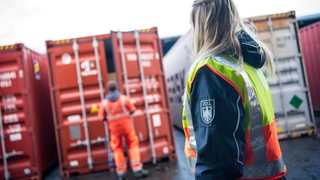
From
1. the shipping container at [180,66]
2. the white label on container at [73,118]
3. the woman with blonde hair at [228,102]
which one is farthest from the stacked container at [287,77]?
the woman with blonde hair at [228,102]

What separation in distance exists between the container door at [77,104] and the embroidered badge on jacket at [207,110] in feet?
17.7

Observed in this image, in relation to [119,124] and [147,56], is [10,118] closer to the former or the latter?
[119,124]

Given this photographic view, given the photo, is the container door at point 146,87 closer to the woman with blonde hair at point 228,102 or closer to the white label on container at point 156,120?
the white label on container at point 156,120

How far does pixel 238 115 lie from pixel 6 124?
630cm

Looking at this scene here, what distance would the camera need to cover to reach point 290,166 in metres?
5.06

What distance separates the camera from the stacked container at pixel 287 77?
6.82m

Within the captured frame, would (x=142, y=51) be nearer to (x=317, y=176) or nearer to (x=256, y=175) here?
(x=317, y=176)

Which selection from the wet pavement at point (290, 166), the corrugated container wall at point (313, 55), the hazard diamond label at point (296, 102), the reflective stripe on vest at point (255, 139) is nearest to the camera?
the reflective stripe on vest at point (255, 139)

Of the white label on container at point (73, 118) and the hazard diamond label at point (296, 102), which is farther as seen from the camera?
the hazard diamond label at point (296, 102)

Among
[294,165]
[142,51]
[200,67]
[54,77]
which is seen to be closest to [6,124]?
[54,77]

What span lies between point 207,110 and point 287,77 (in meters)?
6.23

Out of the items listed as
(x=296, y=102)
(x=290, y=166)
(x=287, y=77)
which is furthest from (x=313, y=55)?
(x=290, y=166)

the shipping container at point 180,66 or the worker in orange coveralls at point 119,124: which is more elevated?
the shipping container at point 180,66

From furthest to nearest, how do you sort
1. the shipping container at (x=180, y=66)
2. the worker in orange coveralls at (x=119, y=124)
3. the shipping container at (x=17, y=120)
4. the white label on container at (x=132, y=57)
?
the shipping container at (x=180, y=66) → the white label on container at (x=132, y=57) → the shipping container at (x=17, y=120) → the worker in orange coveralls at (x=119, y=124)
